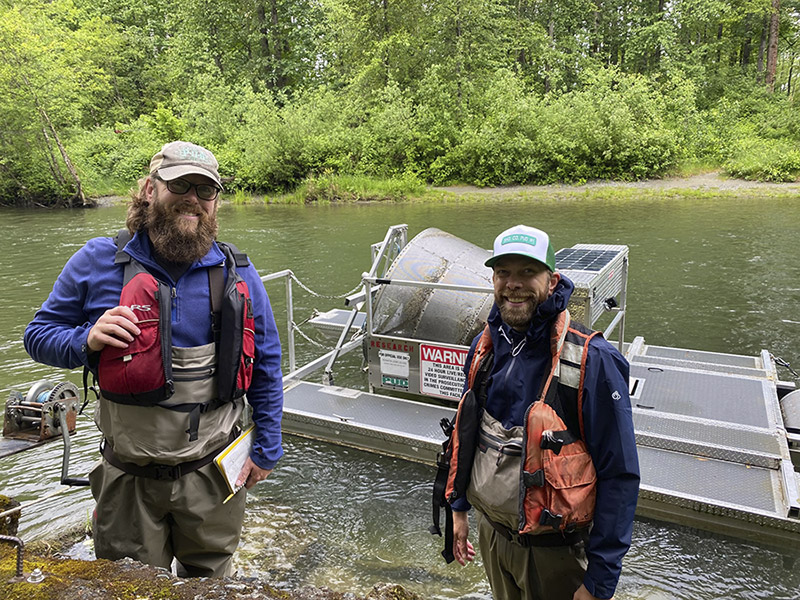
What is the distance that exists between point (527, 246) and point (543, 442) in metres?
0.76

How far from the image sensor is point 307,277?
44.9 feet

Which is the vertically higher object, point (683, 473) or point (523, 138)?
point (523, 138)

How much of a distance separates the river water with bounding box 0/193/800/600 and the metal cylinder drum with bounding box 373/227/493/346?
139 centimetres

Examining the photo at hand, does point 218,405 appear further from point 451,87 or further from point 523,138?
point 451,87

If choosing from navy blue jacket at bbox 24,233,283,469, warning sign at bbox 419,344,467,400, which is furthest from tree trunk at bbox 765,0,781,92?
navy blue jacket at bbox 24,233,283,469

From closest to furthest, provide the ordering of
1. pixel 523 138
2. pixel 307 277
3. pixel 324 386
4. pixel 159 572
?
pixel 159 572
pixel 324 386
pixel 307 277
pixel 523 138

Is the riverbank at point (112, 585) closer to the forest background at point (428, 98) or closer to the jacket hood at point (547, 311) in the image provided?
the jacket hood at point (547, 311)

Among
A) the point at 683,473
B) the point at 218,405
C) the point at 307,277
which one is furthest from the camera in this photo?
the point at 307,277

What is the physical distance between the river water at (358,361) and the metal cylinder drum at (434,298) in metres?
1.39

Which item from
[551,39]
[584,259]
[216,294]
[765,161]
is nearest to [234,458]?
[216,294]

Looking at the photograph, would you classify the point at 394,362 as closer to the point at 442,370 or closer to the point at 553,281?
the point at 442,370

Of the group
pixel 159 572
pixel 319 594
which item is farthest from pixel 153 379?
pixel 319 594

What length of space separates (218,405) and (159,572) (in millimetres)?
696

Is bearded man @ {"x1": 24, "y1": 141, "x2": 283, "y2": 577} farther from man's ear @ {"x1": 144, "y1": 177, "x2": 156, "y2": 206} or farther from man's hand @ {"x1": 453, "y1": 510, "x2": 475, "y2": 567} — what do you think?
man's hand @ {"x1": 453, "y1": 510, "x2": 475, "y2": 567}
